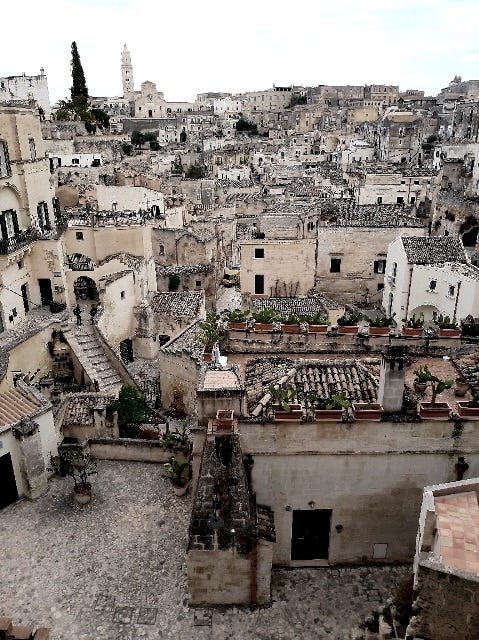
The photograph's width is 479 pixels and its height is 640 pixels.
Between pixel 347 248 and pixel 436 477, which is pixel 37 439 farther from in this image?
pixel 347 248

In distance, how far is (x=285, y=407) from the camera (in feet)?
39.5

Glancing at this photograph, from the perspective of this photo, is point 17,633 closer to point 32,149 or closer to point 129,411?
point 129,411

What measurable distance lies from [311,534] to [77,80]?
9670cm

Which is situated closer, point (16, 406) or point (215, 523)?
point (215, 523)

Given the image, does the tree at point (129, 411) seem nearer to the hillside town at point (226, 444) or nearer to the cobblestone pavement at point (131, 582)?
the hillside town at point (226, 444)

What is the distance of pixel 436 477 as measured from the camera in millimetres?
12594

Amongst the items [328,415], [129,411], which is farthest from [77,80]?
[328,415]

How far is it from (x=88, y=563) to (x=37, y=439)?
3983 mm

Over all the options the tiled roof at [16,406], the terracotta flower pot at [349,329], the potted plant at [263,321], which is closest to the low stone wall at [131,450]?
the tiled roof at [16,406]

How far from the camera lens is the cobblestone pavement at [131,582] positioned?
1156 cm

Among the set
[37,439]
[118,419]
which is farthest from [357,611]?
[118,419]

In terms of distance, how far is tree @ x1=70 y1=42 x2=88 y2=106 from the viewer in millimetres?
91750

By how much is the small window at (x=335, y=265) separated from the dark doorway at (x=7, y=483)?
95.7ft

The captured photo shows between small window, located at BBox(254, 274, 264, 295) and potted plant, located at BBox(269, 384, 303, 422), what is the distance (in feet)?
86.9
